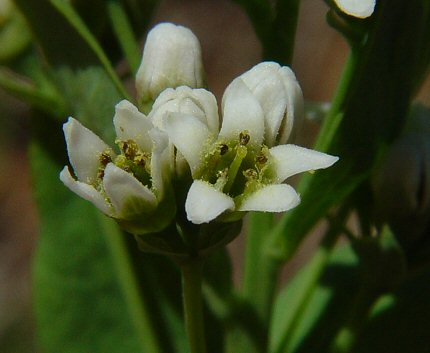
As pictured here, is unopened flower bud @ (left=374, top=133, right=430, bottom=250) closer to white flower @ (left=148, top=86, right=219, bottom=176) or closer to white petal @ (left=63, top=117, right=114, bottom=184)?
white flower @ (left=148, top=86, right=219, bottom=176)

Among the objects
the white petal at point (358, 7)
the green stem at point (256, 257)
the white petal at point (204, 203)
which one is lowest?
the green stem at point (256, 257)

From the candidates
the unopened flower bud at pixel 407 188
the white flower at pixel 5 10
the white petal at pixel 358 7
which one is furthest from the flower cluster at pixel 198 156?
the white flower at pixel 5 10

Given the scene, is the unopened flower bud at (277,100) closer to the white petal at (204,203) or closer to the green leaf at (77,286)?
the white petal at (204,203)

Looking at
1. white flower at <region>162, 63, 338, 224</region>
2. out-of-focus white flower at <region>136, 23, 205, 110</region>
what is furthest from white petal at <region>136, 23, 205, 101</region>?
white flower at <region>162, 63, 338, 224</region>

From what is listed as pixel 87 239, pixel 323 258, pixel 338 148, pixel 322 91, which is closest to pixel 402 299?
pixel 323 258

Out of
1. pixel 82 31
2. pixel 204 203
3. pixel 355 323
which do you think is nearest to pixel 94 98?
pixel 82 31

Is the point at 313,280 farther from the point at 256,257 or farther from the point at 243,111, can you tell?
the point at 243,111
